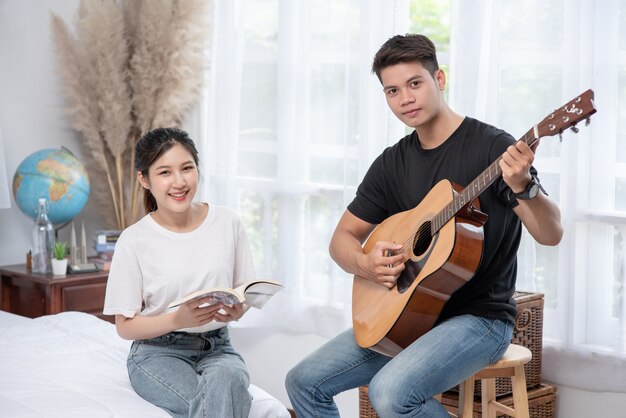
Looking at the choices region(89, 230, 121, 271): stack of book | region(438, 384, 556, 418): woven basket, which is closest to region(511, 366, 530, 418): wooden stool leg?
region(438, 384, 556, 418): woven basket

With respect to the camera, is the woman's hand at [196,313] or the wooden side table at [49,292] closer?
the woman's hand at [196,313]

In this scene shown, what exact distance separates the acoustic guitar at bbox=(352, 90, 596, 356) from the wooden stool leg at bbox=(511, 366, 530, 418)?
292mm

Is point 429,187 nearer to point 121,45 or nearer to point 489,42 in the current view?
point 489,42

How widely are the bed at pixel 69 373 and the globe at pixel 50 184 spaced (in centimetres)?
79

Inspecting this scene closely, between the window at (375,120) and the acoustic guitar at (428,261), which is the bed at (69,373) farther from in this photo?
the window at (375,120)

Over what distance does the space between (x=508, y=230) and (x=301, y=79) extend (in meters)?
1.49

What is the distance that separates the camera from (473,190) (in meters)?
1.86

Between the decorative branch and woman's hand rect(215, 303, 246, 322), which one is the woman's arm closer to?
woman's hand rect(215, 303, 246, 322)

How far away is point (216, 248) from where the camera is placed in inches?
84.3

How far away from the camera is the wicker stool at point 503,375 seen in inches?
80.3

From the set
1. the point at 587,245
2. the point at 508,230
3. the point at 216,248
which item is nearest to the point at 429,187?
the point at 508,230

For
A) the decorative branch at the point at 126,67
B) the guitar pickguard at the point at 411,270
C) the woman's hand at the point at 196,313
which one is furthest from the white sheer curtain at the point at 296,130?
the woman's hand at the point at 196,313

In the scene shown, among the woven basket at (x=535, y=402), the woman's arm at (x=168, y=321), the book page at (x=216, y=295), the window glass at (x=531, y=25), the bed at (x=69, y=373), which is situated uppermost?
the window glass at (x=531, y=25)

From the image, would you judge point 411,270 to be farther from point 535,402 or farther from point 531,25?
point 531,25
